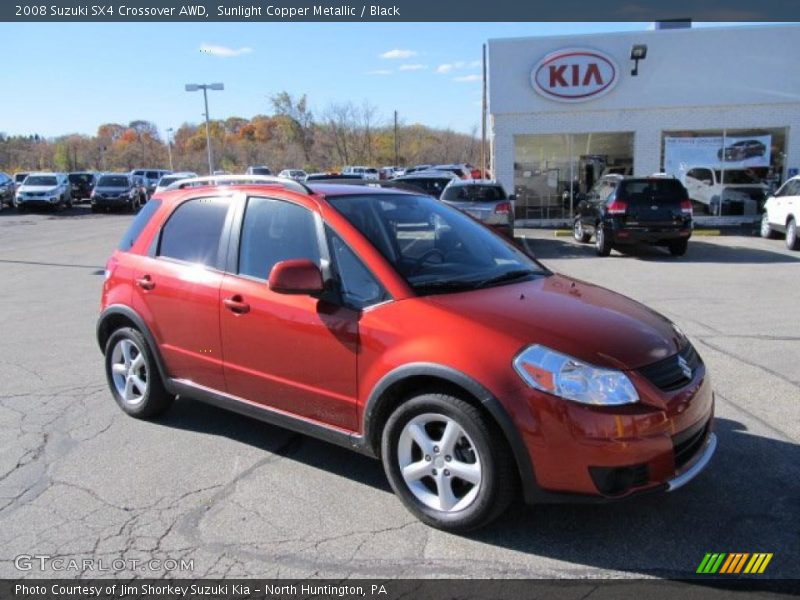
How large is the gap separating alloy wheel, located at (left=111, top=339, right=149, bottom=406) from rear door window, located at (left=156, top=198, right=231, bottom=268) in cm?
81

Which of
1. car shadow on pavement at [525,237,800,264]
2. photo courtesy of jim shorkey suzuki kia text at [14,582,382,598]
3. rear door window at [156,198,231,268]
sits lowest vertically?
car shadow on pavement at [525,237,800,264]

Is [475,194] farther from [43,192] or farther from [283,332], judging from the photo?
[43,192]

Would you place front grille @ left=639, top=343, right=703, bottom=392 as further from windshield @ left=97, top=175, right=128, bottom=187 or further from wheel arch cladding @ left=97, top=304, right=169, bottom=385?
windshield @ left=97, top=175, right=128, bottom=187

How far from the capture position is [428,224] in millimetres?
4414

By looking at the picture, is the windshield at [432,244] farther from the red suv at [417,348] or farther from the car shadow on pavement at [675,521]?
the car shadow on pavement at [675,521]

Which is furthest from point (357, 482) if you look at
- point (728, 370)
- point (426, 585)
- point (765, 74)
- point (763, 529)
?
point (765, 74)

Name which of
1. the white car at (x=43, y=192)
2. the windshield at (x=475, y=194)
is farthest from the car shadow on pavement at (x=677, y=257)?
the white car at (x=43, y=192)

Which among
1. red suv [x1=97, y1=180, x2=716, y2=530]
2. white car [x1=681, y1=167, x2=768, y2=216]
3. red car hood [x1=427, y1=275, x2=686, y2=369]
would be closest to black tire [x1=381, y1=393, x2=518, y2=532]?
red suv [x1=97, y1=180, x2=716, y2=530]

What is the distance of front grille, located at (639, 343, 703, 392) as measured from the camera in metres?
3.17

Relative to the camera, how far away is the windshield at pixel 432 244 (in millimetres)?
3791

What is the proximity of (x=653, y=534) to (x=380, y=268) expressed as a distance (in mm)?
1919

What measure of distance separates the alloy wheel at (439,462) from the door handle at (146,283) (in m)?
2.27

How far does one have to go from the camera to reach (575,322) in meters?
3.37
